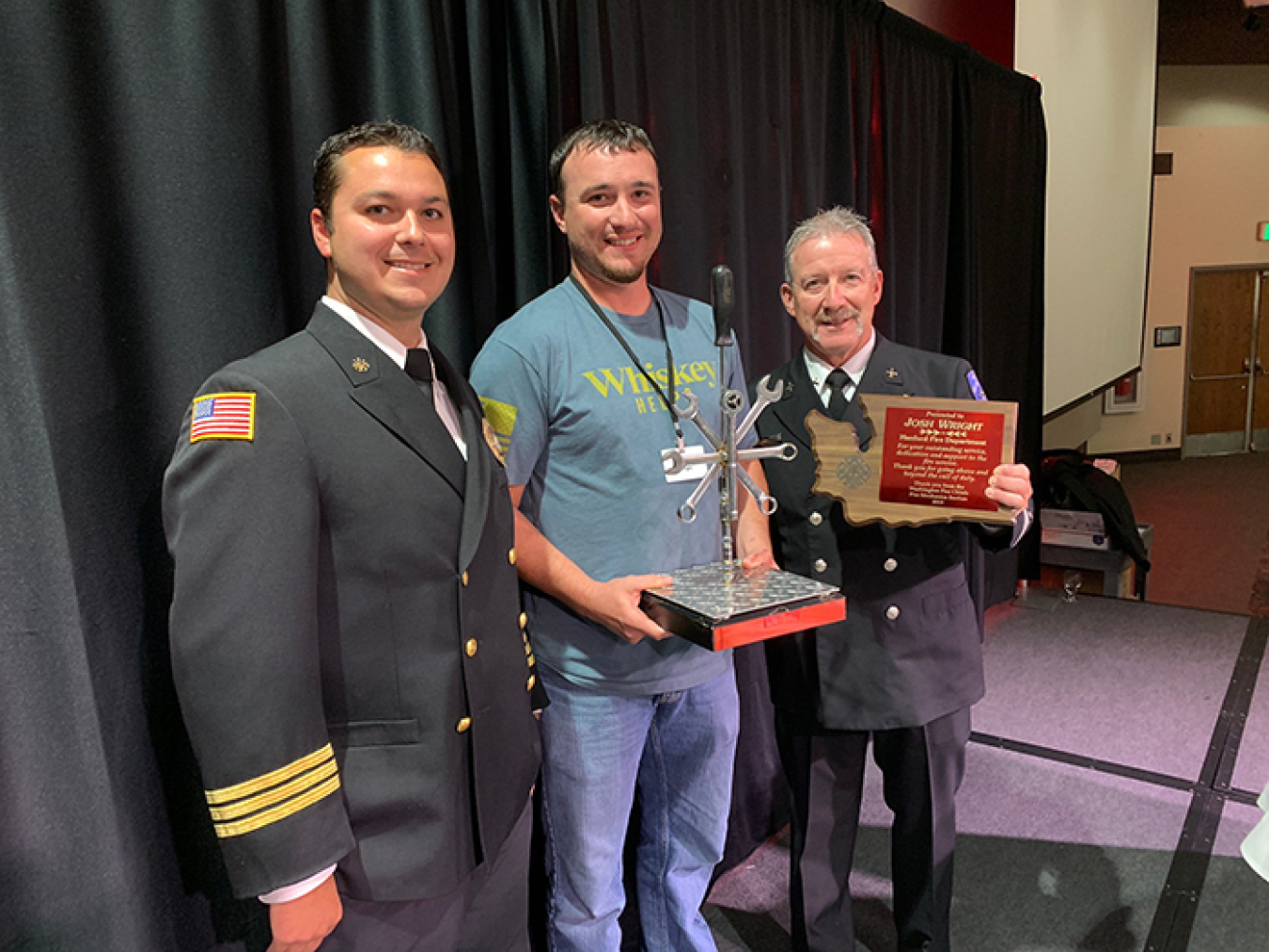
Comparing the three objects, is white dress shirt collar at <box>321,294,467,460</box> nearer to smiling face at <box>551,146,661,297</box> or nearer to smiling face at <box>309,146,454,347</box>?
smiling face at <box>309,146,454,347</box>

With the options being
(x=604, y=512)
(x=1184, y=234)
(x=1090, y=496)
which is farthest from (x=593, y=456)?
(x=1184, y=234)

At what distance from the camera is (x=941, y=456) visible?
1491 mm

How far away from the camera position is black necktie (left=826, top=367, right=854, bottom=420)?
1678 mm

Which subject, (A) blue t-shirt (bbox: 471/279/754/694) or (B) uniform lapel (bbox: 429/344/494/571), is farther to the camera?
(A) blue t-shirt (bbox: 471/279/754/694)

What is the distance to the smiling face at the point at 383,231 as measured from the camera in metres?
1.12

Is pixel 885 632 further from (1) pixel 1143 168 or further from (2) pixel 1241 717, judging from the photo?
(1) pixel 1143 168

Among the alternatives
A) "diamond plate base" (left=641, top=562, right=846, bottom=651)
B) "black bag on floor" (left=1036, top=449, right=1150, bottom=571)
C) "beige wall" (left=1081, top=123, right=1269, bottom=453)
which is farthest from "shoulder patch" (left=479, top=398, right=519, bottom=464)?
"beige wall" (left=1081, top=123, right=1269, bottom=453)

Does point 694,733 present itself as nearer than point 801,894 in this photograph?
Yes

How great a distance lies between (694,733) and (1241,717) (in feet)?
8.54

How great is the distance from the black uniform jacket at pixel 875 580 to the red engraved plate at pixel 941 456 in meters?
0.20

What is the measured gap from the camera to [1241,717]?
3172 millimetres

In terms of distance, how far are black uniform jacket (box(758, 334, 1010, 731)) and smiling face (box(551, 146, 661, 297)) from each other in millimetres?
449

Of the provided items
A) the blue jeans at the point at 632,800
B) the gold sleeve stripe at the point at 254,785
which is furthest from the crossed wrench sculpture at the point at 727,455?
the gold sleeve stripe at the point at 254,785

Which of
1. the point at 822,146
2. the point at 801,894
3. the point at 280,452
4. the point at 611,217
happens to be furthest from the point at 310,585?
the point at 822,146
